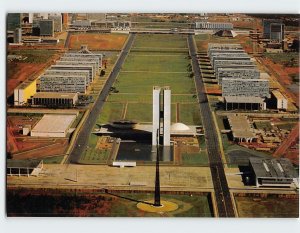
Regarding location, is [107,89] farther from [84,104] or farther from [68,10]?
[68,10]

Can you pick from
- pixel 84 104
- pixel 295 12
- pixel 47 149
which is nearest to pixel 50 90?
pixel 84 104

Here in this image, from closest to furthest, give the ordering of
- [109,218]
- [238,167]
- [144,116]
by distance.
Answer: [109,218], [238,167], [144,116]

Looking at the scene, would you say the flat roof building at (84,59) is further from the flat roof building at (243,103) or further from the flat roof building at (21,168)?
the flat roof building at (21,168)

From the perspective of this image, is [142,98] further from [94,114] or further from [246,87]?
[246,87]

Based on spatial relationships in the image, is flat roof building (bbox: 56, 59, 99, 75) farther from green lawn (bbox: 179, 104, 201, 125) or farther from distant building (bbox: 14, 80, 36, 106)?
green lawn (bbox: 179, 104, 201, 125)

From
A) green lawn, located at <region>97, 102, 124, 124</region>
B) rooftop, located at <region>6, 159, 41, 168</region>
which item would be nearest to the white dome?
green lawn, located at <region>97, 102, 124, 124</region>

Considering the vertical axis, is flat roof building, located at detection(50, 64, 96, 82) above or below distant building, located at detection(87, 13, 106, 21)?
below

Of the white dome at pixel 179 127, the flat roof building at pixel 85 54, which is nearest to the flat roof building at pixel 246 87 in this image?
the white dome at pixel 179 127
